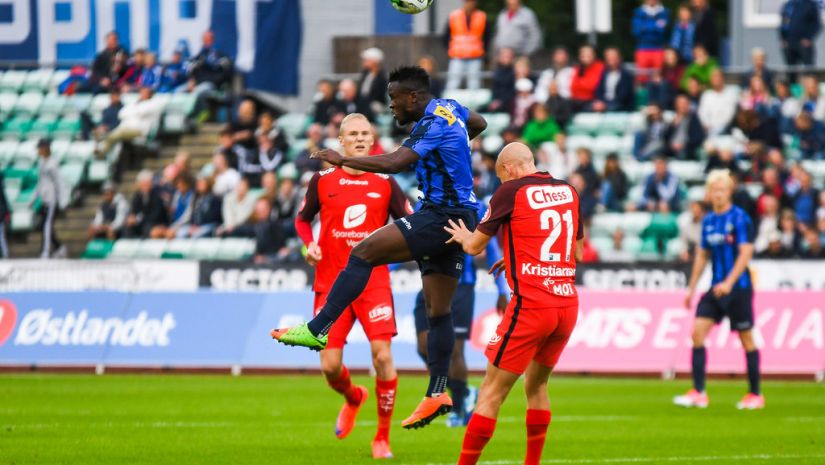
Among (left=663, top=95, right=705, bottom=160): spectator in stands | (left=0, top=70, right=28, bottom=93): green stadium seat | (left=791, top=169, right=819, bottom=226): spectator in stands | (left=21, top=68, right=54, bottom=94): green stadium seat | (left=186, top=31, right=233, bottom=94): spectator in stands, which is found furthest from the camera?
(left=0, top=70, right=28, bottom=93): green stadium seat

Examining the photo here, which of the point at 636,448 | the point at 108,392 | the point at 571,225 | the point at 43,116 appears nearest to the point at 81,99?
the point at 43,116

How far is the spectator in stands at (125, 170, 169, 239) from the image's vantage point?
1071 inches

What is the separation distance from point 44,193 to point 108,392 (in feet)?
34.9

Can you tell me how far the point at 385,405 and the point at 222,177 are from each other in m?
15.3

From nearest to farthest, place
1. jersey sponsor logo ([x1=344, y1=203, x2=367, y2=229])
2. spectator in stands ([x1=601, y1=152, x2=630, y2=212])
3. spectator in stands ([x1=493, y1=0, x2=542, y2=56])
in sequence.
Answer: jersey sponsor logo ([x1=344, y1=203, x2=367, y2=229]), spectator in stands ([x1=601, y1=152, x2=630, y2=212]), spectator in stands ([x1=493, y1=0, x2=542, y2=56])

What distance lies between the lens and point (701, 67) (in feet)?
88.4

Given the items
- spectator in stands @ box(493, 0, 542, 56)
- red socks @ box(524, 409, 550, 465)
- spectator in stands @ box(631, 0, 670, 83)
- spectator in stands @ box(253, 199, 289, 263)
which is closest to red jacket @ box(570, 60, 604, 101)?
spectator in stands @ box(631, 0, 670, 83)

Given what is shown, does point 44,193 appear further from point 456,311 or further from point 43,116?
point 456,311

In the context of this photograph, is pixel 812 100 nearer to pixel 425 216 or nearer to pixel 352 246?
pixel 352 246

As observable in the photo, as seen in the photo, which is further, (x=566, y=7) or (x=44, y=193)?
(x=566, y=7)

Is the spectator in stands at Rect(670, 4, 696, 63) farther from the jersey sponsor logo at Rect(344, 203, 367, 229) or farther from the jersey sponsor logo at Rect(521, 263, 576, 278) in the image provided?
the jersey sponsor logo at Rect(521, 263, 576, 278)

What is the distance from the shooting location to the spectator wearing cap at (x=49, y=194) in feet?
91.8

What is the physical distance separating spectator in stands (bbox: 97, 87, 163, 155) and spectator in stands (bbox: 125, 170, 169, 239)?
2.33 metres

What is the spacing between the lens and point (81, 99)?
31.6m
